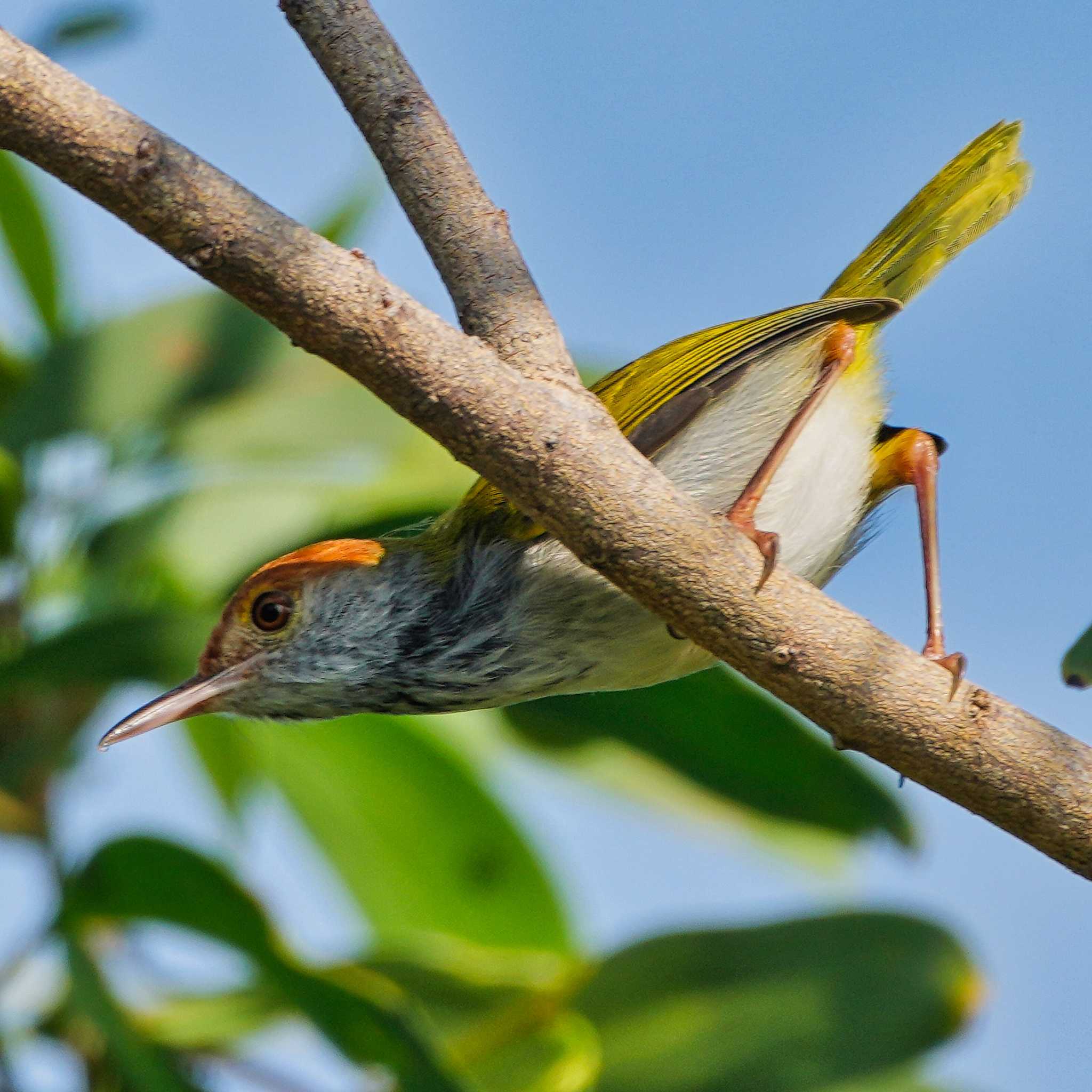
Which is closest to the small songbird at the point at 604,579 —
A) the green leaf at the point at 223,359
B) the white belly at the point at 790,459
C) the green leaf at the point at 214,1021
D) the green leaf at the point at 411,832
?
the white belly at the point at 790,459

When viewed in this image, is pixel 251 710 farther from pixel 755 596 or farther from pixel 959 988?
pixel 959 988

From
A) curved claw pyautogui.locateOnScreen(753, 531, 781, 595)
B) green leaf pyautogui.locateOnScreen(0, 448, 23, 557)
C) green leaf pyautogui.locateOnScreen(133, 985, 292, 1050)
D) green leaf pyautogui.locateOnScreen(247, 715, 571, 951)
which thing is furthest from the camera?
green leaf pyautogui.locateOnScreen(247, 715, 571, 951)

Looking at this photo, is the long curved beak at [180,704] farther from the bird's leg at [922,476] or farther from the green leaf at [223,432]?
the bird's leg at [922,476]

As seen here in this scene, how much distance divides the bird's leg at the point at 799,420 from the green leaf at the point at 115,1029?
1.93 m

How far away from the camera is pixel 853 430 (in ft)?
10.9

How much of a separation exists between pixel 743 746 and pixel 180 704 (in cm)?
149

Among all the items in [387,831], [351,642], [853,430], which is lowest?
[387,831]

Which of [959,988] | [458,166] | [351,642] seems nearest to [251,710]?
[351,642]

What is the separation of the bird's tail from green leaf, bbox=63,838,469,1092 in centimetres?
210

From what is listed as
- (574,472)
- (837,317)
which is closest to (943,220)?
(837,317)

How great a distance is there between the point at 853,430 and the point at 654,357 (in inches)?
19.7

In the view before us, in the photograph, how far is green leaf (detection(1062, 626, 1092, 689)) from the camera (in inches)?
86.4

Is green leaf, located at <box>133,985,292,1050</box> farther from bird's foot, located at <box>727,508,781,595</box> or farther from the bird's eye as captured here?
bird's foot, located at <box>727,508,781,595</box>

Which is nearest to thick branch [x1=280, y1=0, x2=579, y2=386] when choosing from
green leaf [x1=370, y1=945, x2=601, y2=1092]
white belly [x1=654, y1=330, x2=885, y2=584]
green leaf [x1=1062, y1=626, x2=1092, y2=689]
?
white belly [x1=654, y1=330, x2=885, y2=584]
